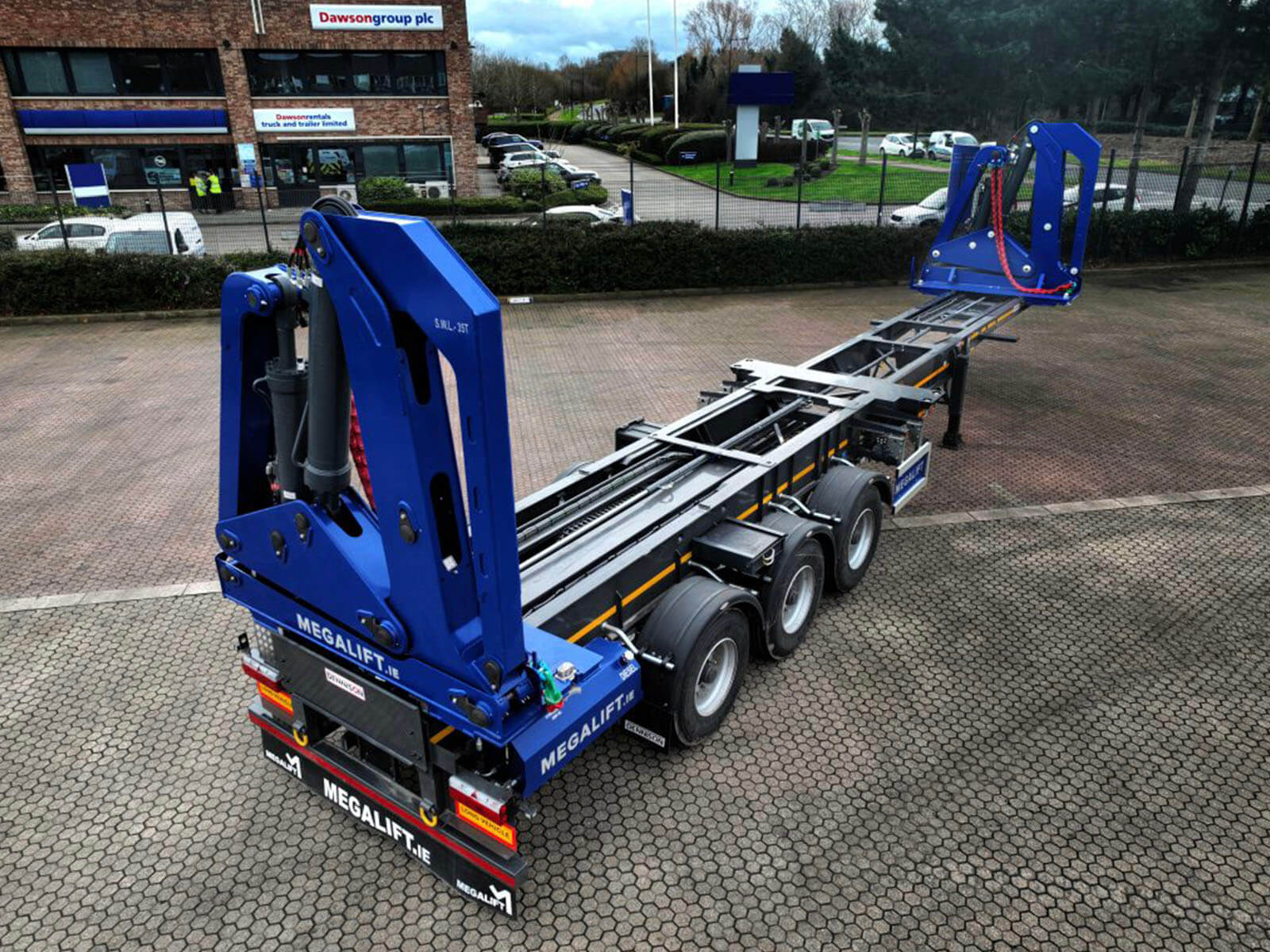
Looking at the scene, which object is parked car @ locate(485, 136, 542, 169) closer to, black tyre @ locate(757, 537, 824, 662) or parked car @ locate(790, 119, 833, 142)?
parked car @ locate(790, 119, 833, 142)

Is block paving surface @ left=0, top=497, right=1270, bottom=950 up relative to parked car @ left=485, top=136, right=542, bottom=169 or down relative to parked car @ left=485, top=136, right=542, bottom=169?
down

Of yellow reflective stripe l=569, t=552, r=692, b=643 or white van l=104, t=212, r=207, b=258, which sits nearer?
yellow reflective stripe l=569, t=552, r=692, b=643

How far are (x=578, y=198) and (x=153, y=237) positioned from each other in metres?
12.9

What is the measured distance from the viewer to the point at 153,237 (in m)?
18.0

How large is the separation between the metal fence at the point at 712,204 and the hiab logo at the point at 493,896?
1451 cm

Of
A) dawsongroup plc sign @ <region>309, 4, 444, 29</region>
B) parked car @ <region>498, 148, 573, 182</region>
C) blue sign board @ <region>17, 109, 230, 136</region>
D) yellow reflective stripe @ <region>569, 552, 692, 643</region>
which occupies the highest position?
dawsongroup plc sign @ <region>309, 4, 444, 29</region>

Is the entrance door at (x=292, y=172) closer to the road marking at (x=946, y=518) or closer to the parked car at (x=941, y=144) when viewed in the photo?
the parked car at (x=941, y=144)

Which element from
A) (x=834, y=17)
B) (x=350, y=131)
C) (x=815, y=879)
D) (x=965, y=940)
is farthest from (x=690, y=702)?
(x=834, y=17)

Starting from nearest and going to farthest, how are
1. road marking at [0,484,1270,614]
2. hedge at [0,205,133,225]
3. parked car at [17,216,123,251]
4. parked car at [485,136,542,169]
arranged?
road marking at [0,484,1270,614], parked car at [17,216,123,251], hedge at [0,205,133,225], parked car at [485,136,542,169]

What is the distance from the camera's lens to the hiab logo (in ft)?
11.9

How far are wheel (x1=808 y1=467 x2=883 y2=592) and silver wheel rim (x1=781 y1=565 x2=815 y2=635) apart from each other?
0.41 meters

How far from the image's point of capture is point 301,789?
181 inches

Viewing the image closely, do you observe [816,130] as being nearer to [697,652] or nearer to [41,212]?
[41,212]

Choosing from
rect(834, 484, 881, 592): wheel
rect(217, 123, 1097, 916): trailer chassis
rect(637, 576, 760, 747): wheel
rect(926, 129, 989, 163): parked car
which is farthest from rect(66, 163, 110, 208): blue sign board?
rect(926, 129, 989, 163): parked car
